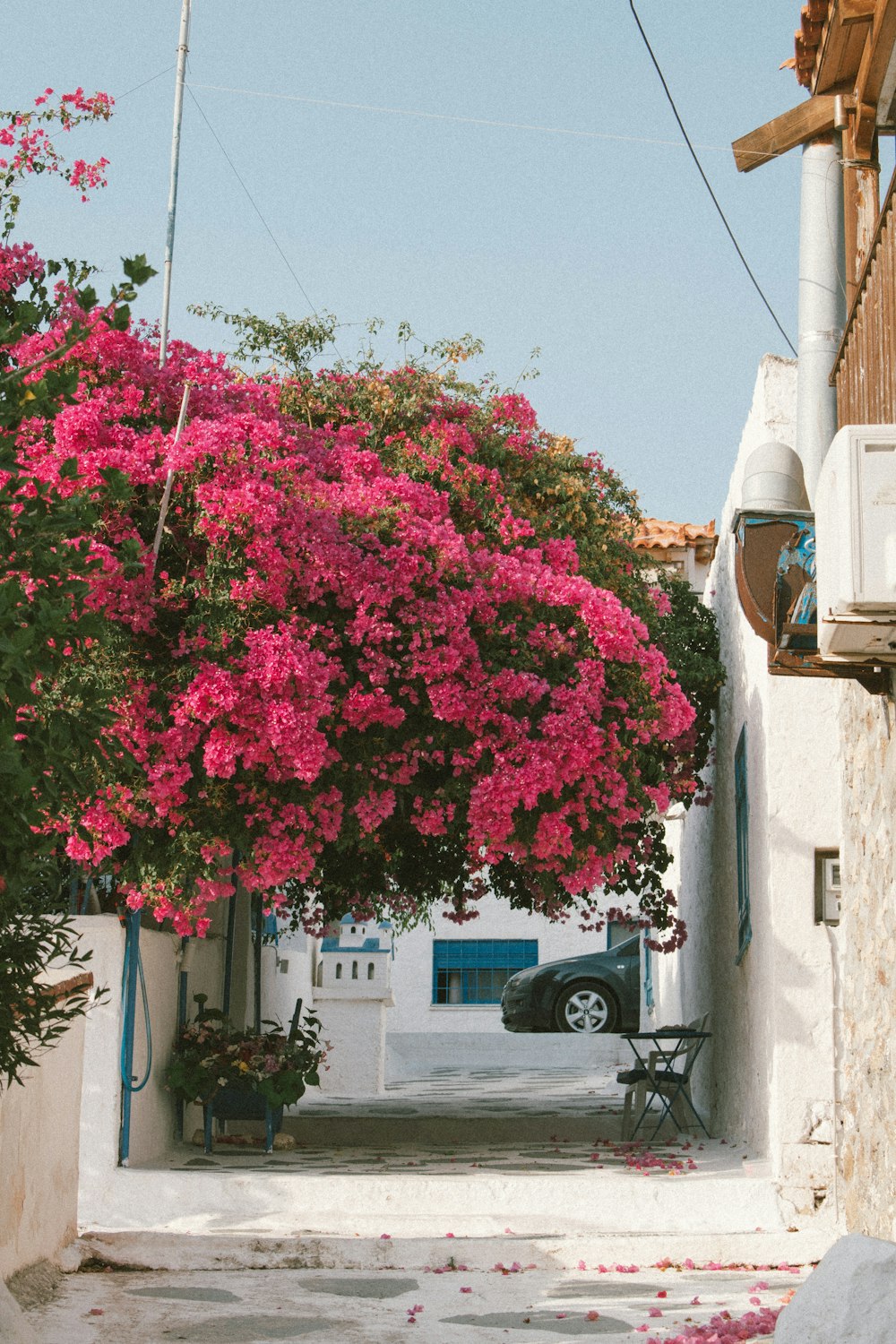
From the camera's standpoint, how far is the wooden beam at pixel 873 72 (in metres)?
5.53

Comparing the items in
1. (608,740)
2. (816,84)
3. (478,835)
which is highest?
(816,84)

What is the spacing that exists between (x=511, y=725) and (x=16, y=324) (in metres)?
5.27

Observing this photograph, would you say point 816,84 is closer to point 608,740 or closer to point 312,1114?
point 608,740

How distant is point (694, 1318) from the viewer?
6.06m

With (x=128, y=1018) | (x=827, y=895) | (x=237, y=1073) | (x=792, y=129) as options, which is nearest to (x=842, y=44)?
(x=792, y=129)

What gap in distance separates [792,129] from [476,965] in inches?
825

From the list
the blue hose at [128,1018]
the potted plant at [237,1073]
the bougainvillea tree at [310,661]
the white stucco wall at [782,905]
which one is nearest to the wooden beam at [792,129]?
the white stucco wall at [782,905]

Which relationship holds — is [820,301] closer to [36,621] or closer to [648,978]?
[36,621]

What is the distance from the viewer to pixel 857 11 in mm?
5941

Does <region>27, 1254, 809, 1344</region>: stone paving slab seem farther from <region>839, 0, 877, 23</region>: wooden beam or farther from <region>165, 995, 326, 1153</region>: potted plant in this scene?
<region>839, 0, 877, 23</region>: wooden beam

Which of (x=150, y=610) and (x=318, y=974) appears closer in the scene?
(x=150, y=610)

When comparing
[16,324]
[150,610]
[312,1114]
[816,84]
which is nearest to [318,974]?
[312,1114]

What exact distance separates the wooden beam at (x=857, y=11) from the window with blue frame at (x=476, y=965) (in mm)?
21512

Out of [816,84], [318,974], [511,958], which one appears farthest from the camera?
[511,958]
